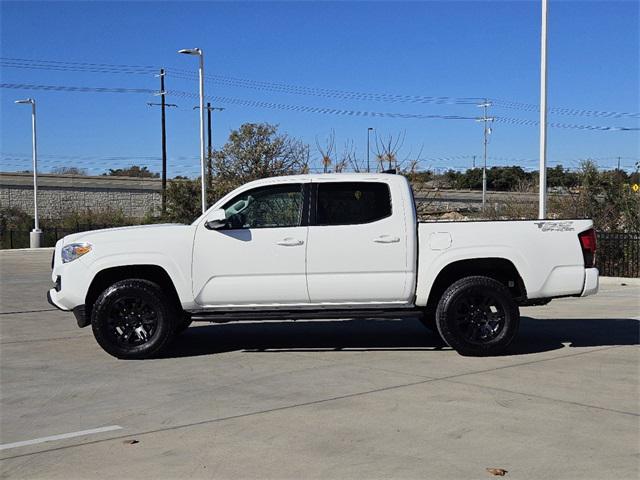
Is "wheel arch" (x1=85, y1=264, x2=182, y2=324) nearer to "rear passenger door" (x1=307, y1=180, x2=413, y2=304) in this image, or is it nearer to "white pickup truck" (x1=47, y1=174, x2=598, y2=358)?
"white pickup truck" (x1=47, y1=174, x2=598, y2=358)

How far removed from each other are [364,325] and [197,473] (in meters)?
6.82

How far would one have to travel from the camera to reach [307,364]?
28.5ft

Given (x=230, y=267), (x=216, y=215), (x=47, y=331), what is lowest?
(x=47, y=331)

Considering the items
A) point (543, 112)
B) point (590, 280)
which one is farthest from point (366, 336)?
point (543, 112)

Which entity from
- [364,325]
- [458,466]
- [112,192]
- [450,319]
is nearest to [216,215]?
[450,319]

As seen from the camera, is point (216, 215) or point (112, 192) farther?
point (112, 192)

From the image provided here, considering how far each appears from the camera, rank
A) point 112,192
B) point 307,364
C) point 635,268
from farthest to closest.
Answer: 1. point 112,192
2. point 635,268
3. point 307,364

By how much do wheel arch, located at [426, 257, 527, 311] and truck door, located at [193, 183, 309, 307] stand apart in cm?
154

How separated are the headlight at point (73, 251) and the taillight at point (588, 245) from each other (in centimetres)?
570

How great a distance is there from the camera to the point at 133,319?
9.09 m

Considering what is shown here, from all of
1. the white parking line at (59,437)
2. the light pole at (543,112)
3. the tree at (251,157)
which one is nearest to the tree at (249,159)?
the tree at (251,157)

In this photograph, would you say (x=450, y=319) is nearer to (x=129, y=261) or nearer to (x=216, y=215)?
(x=216, y=215)

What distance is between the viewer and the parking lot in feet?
17.5

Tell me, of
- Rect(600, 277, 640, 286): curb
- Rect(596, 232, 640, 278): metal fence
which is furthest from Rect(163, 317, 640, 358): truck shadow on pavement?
→ Rect(596, 232, 640, 278): metal fence
